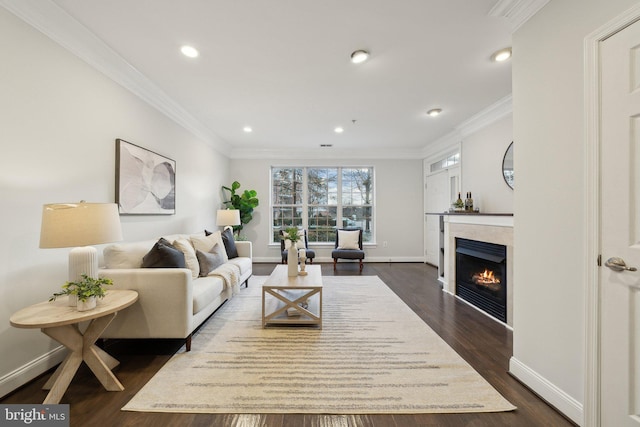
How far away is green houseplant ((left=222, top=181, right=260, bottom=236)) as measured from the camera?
18.4ft

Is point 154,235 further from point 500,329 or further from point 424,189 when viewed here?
point 424,189

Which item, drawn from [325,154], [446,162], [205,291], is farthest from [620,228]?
[325,154]

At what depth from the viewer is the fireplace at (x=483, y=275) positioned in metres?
2.86

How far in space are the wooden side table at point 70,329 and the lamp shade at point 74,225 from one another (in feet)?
1.31

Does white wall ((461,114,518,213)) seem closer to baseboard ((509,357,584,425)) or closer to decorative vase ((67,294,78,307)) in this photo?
baseboard ((509,357,584,425))

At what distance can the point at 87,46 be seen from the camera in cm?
217

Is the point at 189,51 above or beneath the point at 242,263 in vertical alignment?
above

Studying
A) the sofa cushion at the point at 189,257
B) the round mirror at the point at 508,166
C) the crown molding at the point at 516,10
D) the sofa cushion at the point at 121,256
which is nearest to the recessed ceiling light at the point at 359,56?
the crown molding at the point at 516,10

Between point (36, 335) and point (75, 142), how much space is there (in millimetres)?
1484

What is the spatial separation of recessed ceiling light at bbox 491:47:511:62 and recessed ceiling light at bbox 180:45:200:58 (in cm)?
279

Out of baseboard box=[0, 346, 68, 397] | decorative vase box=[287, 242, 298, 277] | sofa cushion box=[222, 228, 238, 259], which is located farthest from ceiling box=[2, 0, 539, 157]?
baseboard box=[0, 346, 68, 397]

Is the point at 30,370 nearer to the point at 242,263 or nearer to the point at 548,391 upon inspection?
the point at 242,263

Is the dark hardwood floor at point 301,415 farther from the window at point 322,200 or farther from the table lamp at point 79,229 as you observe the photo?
the window at point 322,200

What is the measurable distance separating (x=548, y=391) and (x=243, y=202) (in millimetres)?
5248
